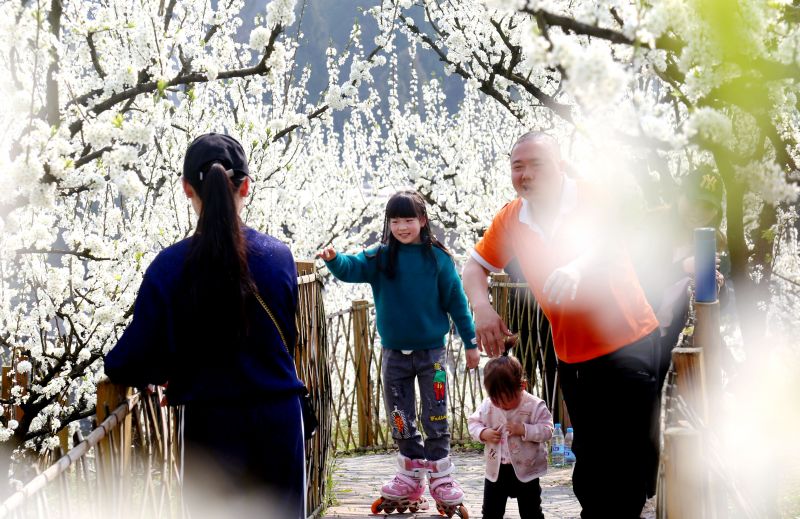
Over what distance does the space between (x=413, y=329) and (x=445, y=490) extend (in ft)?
2.68

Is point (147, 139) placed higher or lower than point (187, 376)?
higher

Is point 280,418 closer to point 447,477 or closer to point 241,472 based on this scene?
point 241,472

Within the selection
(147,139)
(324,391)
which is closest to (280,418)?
(147,139)

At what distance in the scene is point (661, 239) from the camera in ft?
7.33

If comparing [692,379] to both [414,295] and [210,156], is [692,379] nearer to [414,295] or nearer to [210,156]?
[210,156]

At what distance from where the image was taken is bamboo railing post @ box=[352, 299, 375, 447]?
20.3 feet

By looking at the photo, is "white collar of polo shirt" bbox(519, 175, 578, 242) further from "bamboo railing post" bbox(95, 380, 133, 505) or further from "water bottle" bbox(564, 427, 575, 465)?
"water bottle" bbox(564, 427, 575, 465)

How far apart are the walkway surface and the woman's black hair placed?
4.32 feet

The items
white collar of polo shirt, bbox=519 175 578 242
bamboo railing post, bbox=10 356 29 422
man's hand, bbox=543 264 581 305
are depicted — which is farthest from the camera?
bamboo railing post, bbox=10 356 29 422

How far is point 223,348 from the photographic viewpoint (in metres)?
1.98

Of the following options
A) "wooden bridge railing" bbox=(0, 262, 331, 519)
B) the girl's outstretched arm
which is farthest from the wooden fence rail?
the girl's outstretched arm

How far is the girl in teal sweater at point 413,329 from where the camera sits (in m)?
3.93

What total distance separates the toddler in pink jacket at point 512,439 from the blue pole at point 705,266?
37.6 inches

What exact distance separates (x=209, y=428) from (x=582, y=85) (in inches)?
52.2
